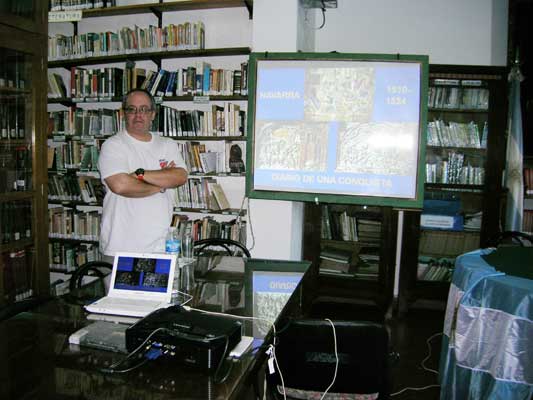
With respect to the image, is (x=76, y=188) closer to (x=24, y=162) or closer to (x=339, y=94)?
(x=24, y=162)

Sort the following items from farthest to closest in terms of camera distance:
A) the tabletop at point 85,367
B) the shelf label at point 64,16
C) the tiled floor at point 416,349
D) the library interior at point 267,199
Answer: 1. the shelf label at point 64,16
2. the tiled floor at point 416,349
3. the library interior at point 267,199
4. the tabletop at point 85,367

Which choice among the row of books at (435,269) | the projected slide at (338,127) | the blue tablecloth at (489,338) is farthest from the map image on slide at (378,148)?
the row of books at (435,269)

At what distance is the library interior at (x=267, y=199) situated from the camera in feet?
4.65

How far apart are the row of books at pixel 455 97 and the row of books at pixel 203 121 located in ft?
5.82

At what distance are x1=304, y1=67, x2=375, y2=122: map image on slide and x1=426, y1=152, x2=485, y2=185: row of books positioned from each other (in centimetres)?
168

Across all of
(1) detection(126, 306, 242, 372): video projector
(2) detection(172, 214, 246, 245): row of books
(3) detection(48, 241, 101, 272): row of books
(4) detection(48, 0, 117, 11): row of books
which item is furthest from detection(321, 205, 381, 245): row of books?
(1) detection(126, 306, 242, 372): video projector

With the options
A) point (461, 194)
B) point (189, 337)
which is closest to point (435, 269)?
point (461, 194)

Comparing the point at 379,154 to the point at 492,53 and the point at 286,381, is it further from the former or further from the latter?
the point at 492,53

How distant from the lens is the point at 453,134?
3.99 metres

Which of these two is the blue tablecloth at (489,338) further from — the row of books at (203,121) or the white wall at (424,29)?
the white wall at (424,29)

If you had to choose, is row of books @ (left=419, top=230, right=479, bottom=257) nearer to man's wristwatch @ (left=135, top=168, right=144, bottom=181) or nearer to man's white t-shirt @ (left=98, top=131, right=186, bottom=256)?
man's white t-shirt @ (left=98, top=131, right=186, bottom=256)

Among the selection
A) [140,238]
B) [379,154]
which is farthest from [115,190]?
[379,154]

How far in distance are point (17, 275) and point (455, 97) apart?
3.92 metres

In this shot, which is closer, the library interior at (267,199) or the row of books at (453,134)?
the library interior at (267,199)
